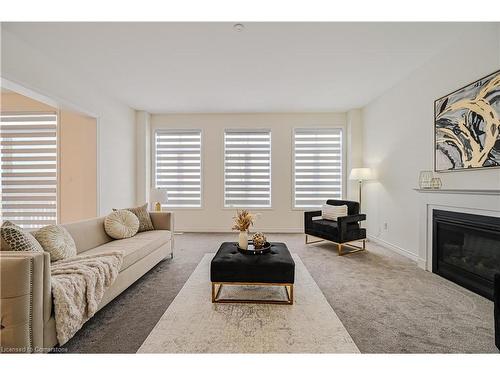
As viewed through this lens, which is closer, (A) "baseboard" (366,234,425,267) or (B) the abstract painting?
(B) the abstract painting

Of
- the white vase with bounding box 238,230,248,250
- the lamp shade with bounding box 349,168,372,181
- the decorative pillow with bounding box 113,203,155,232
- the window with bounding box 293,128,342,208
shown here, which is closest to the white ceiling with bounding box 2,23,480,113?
the window with bounding box 293,128,342,208

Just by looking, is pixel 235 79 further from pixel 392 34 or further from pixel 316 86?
pixel 392 34

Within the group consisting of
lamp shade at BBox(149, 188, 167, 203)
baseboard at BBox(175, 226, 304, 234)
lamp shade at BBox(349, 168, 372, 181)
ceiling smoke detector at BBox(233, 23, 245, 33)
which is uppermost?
ceiling smoke detector at BBox(233, 23, 245, 33)

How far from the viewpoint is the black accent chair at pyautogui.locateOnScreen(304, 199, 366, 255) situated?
3.81 m

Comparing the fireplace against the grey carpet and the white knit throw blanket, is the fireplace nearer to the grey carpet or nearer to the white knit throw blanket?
the grey carpet

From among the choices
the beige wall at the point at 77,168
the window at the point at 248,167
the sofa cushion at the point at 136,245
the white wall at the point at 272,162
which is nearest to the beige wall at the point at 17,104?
the beige wall at the point at 77,168

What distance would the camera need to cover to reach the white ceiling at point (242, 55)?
100 inches

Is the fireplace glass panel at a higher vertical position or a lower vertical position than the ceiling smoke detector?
lower

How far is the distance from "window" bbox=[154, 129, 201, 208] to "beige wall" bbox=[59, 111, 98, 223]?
1.69 m

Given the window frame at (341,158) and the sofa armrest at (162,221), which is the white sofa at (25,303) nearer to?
the sofa armrest at (162,221)

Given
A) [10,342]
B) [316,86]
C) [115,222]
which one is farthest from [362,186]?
[10,342]

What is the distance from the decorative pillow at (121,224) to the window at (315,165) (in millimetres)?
3495

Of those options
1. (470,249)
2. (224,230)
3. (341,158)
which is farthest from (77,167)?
(470,249)
